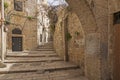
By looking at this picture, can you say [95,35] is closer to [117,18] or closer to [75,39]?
[117,18]

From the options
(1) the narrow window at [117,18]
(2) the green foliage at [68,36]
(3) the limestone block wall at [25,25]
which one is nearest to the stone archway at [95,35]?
(1) the narrow window at [117,18]

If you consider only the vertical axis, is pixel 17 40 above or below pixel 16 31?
below

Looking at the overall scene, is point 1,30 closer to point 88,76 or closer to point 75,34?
point 75,34

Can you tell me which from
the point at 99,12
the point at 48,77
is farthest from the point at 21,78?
the point at 99,12

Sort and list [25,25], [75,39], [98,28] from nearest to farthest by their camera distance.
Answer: [98,28], [75,39], [25,25]

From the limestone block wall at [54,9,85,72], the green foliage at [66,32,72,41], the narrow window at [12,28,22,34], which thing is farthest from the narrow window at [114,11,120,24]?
the narrow window at [12,28,22,34]

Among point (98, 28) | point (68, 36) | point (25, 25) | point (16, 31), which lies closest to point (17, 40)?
point (16, 31)

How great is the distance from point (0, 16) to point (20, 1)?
25.4ft

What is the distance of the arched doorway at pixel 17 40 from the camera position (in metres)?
14.6

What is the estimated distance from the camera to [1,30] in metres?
7.85

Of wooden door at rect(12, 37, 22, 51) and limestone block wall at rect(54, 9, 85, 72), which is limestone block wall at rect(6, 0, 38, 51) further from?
limestone block wall at rect(54, 9, 85, 72)

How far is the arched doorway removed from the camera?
14.6 metres

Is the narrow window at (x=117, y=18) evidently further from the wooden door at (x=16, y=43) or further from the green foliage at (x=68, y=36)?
the wooden door at (x=16, y=43)

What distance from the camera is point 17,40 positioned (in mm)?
14867
